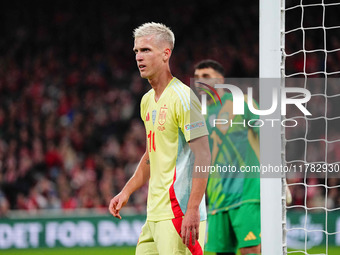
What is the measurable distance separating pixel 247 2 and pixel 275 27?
43.8 ft

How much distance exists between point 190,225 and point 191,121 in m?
0.57

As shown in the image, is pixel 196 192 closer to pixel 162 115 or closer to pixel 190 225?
pixel 190 225

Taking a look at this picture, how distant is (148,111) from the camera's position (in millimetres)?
3885

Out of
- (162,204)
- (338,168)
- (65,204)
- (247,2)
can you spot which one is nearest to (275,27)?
(162,204)

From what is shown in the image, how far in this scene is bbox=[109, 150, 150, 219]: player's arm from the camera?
3988 mm

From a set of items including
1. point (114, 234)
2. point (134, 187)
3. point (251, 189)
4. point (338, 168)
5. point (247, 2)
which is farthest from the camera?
point (247, 2)

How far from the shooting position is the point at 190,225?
3.44m

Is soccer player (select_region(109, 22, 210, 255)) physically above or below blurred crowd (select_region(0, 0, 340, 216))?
below

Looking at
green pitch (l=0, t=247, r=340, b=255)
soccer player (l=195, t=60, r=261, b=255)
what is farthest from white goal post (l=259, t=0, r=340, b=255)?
green pitch (l=0, t=247, r=340, b=255)

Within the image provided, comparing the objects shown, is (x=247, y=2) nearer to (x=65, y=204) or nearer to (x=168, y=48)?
(x=65, y=204)

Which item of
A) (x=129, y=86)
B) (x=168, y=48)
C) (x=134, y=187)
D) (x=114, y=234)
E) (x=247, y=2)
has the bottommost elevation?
(x=114, y=234)

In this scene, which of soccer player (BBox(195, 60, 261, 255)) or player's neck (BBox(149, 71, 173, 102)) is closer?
player's neck (BBox(149, 71, 173, 102))

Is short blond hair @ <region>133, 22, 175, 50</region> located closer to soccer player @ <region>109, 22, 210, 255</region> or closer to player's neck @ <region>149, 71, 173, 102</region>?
soccer player @ <region>109, 22, 210, 255</region>

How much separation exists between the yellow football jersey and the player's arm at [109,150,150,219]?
0.28 metres
